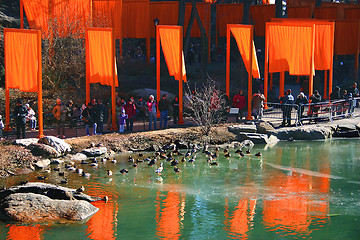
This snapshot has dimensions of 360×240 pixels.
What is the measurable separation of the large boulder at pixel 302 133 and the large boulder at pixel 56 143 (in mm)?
9213

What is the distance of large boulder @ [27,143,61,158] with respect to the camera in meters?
20.2

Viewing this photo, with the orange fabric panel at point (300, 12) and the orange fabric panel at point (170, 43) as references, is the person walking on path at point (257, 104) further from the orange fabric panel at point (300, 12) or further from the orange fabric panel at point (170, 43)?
the orange fabric panel at point (300, 12)

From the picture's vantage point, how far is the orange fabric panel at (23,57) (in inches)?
834

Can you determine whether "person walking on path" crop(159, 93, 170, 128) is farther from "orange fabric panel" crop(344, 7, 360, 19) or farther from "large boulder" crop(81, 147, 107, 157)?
"orange fabric panel" crop(344, 7, 360, 19)

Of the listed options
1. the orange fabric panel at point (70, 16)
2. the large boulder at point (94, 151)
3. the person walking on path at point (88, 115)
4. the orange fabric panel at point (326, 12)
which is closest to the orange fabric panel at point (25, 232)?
the large boulder at point (94, 151)

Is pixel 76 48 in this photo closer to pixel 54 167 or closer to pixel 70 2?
pixel 70 2

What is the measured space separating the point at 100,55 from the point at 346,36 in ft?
60.0

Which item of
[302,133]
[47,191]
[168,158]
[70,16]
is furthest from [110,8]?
[47,191]

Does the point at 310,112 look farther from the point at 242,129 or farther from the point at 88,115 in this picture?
the point at 88,115

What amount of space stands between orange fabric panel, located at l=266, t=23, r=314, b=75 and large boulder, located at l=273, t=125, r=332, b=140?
9.48 ft

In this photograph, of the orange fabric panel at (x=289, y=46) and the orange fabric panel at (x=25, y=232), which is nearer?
the orange fabric panel at (x=25, y=232)

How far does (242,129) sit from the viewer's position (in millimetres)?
24219

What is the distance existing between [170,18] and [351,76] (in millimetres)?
12905

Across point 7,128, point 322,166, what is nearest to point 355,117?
point 322,166
